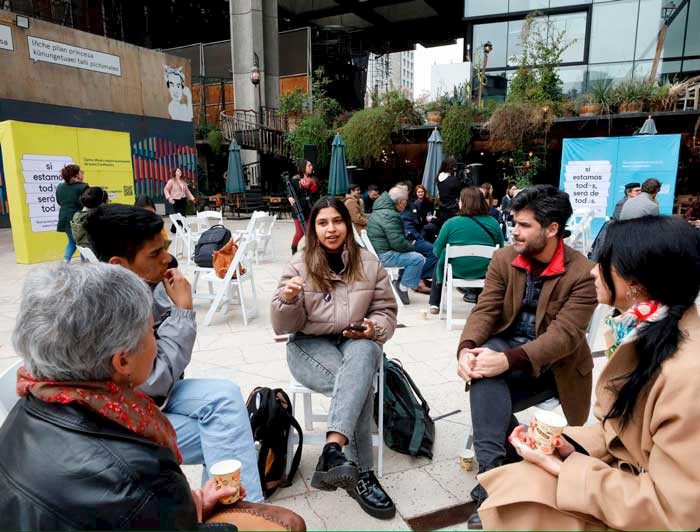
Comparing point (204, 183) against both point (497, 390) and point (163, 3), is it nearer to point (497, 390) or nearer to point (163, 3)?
point (163, 3)

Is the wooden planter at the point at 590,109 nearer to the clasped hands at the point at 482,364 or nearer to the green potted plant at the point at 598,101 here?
the green potted plant at the point at 598,101

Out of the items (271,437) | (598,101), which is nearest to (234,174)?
(598,101)

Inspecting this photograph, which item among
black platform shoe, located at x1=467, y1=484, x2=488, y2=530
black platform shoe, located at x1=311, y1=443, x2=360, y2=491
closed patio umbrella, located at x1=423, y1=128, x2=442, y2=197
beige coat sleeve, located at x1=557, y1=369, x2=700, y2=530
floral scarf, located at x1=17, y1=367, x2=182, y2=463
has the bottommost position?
black platform shoe, located at x1=467, y1=484, x2=488, y2=530

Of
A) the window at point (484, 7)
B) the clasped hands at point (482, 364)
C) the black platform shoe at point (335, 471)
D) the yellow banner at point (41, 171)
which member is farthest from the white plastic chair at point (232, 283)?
the window at point (484, 7)

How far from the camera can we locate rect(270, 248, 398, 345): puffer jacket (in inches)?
89.1

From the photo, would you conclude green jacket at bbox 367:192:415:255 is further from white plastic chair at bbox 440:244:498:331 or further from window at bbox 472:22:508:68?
window at bbox 472:22:508:68

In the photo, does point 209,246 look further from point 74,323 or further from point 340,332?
point 74,323

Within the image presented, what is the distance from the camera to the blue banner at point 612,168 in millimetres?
9039

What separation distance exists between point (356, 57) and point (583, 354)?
26246 millimetres

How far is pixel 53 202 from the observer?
7672 mm

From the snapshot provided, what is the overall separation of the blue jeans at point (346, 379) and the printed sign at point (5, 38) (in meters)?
13.6

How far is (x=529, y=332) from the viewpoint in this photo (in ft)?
7.45

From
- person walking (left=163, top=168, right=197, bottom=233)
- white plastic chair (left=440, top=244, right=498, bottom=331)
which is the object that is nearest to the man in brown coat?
white plastic chair (left=440, top=244, right=498, bottom=331)

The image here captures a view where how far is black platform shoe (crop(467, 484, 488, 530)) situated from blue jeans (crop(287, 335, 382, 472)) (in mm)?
470
